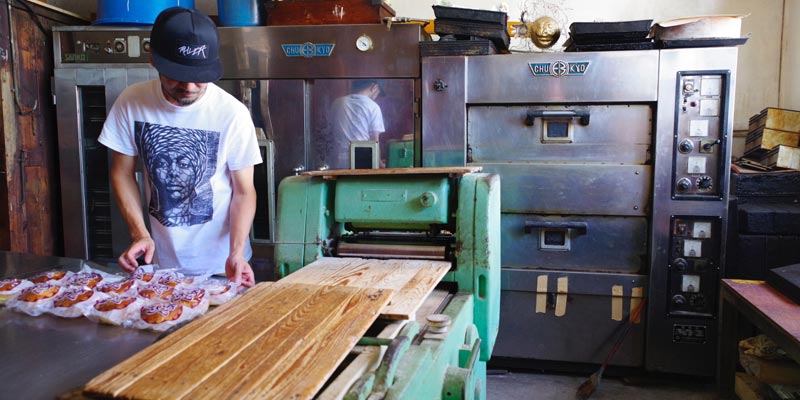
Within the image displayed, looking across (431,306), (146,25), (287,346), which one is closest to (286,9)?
(146,25)

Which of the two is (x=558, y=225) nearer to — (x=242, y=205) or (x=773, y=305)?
(x=773, y=305)

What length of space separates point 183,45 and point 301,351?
3.56ft

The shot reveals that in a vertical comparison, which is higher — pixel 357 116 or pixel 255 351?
pixel 357 116

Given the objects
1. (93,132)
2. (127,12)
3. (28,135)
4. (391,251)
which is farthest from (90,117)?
(391,251)

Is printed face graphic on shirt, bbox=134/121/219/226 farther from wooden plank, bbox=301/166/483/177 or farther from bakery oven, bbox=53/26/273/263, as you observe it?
bakery oven, bbox=53/26/273/263

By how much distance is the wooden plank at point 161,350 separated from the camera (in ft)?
2.83

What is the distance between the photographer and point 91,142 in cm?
365

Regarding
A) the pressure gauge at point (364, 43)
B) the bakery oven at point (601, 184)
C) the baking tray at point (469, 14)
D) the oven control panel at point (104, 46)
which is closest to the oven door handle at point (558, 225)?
the bakery oven at point (601, 184)

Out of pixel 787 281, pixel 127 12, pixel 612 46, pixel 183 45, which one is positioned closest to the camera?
pixel 183 45

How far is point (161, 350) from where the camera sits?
99cm

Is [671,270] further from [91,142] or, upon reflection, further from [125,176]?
[91,142]

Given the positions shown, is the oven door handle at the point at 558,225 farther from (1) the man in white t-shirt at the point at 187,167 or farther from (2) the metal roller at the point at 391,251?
(1) the man in white t-shirt at the point at 187,167

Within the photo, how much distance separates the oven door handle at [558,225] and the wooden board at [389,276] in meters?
1.52

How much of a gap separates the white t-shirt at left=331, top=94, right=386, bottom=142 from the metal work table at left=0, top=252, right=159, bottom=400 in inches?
Answer: 81.7
